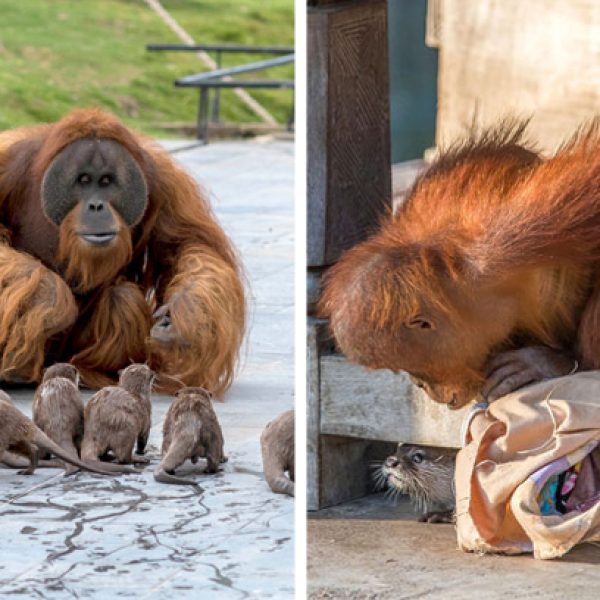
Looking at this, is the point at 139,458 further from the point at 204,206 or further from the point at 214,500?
the point at 204,206

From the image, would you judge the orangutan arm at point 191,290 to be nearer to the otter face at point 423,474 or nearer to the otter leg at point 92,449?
the otter leg at point 92,449

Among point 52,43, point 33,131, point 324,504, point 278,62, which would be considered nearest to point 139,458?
point 324,504

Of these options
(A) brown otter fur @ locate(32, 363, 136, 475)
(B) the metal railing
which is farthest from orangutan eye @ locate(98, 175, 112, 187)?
(B) the metal railing

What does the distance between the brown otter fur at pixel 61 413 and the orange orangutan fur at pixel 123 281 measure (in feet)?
1.84

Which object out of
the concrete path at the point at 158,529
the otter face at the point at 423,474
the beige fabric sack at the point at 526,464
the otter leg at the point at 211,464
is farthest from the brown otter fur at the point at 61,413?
the beige fabric sack at the point at 526,464

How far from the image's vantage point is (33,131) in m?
5.18

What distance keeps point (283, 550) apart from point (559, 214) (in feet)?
2.76

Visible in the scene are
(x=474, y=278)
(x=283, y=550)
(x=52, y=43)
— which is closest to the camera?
(x=474, y=278)

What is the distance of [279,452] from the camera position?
379 centimetres

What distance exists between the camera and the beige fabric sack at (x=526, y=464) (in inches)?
125

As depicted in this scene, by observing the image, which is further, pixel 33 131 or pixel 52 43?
pixel 52 43

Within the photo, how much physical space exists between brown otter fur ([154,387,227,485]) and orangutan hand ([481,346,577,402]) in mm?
837

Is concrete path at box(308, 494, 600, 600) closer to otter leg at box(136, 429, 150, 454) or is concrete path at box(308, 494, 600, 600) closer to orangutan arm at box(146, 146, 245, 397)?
otter leg at box(136, 429, 150, 454)

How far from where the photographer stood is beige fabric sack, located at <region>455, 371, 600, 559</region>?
318 cm
